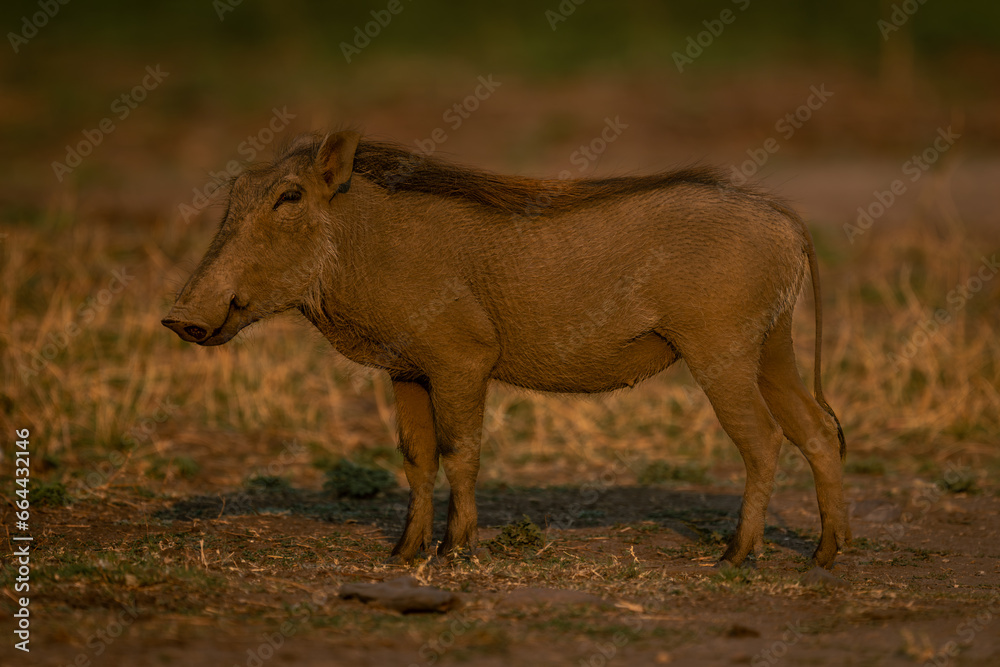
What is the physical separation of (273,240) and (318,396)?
3.54 m

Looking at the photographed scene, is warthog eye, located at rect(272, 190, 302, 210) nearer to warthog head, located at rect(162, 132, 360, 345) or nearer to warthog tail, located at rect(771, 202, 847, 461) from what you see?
warthog head, located at rect(162, 132, 360, 345)

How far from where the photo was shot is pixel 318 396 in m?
8.20

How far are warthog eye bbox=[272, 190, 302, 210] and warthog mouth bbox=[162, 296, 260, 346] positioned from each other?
1.41 ft

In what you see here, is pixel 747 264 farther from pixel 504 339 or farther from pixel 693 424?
pixel 693 424

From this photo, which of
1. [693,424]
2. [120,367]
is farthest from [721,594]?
[120,367]

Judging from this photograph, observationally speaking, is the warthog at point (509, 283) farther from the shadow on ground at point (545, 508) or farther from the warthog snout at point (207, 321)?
the shadow on ground at point (545, 508)

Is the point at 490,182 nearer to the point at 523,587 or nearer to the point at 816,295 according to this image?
the point at 816,295

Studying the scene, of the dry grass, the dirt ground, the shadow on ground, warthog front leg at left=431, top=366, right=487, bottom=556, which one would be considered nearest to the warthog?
warthog front leg at left=431, top=366, right=487, bottom=556

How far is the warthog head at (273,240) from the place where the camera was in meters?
4.64

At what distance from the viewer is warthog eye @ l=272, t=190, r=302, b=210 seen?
4.79 m

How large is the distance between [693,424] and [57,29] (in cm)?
2048

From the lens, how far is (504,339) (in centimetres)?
490

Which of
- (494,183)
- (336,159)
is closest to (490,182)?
(494,183)

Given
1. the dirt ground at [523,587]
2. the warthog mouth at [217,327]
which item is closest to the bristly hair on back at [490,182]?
the warthog mouth at [217,327]
